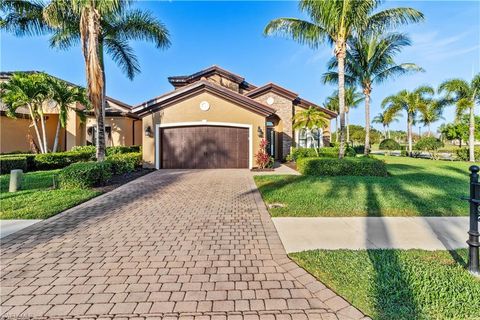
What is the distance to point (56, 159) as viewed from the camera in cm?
1506

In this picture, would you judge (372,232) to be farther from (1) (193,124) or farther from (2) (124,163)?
(1) (193,124)

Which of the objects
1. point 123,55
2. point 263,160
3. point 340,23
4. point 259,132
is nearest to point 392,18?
point 340,23

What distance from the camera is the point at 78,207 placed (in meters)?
6.64

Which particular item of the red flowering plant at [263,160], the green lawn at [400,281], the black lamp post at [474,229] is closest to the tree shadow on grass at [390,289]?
the green lawn at [400,281]

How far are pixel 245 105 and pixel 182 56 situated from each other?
10.8 meters

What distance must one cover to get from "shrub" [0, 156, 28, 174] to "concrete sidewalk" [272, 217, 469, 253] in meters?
14.6

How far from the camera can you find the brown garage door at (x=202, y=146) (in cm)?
1498

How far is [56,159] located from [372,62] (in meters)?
23.2

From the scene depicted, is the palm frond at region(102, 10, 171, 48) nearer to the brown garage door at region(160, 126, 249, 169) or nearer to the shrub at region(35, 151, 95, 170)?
the brown garage door at region(160, 126, 249, 169)

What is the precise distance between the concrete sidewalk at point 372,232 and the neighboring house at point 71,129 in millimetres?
16923

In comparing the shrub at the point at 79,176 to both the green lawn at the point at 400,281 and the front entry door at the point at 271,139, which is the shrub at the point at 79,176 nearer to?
the green lawn at the point at 400,281

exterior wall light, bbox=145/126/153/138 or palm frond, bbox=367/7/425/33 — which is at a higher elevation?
palm frond, bbox=367/7/425/33

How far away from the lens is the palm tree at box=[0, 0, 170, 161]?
1080cm

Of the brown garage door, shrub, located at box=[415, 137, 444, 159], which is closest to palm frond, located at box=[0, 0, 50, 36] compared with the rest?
the brown garage door
